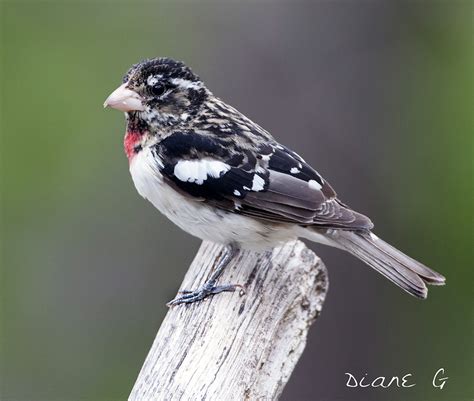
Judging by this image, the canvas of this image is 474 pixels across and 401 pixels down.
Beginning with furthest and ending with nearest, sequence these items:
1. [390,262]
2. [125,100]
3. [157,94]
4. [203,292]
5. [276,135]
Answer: [276,135]
[157,94]
[125,100]
[390,262]
[203,292]

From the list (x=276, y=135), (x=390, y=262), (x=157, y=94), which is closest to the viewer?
(x=390, y=262)

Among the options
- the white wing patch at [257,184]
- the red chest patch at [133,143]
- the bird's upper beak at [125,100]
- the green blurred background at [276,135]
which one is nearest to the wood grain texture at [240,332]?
the white wing patch at [257,184]

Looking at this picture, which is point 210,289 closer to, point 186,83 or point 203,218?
point 203,218

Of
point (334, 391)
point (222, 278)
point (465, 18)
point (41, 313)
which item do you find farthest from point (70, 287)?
point (465, 18)

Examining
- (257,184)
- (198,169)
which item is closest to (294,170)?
(257,184)

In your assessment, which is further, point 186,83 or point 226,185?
point 186,83

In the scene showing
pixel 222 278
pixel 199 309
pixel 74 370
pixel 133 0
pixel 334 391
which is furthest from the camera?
pixel 133 0

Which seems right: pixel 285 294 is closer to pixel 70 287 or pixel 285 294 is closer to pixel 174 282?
pixel 174 282
